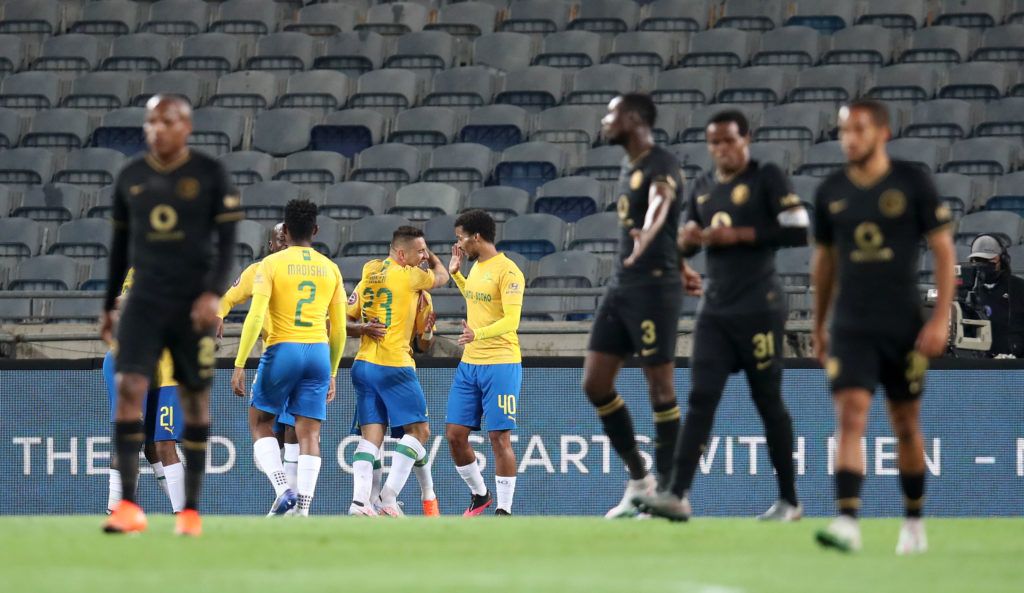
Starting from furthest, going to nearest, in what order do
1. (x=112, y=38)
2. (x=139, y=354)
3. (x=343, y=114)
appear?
(x=112, y=38) < (x=343, y=114) < (x=139, y=354)

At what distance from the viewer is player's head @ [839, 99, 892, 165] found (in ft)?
22.3

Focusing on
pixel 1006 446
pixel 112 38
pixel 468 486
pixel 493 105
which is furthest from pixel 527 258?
pixel 112 38

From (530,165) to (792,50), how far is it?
4172mm

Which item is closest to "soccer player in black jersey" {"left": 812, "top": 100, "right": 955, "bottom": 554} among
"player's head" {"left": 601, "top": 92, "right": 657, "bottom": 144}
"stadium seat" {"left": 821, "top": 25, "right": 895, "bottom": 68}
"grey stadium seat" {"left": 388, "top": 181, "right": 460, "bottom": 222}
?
"player's head" {"left": 601, "top": 92, "right": 657, "bottom": 144}

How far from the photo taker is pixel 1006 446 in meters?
13.1

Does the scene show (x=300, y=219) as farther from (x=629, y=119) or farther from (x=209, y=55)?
(x=209, y=55)

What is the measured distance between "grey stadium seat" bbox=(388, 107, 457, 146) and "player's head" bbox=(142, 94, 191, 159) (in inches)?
504

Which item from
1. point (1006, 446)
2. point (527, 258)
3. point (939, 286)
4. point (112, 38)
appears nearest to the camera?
point (939, 286)

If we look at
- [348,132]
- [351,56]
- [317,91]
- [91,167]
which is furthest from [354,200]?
[351,56]

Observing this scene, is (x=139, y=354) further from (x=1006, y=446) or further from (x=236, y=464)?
(x=1006, y=446)

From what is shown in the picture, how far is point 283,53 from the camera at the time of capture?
72.3ft

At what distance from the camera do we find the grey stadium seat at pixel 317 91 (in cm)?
2106

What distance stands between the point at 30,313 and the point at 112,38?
7.85 meters

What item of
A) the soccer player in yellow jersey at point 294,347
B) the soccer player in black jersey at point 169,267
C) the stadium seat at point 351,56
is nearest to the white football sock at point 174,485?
the soccer player in yellow jersey at point 294,347
